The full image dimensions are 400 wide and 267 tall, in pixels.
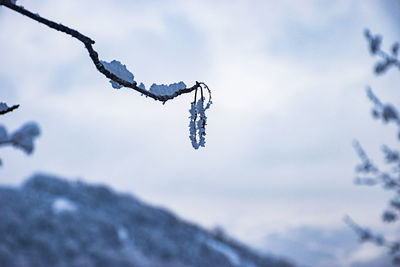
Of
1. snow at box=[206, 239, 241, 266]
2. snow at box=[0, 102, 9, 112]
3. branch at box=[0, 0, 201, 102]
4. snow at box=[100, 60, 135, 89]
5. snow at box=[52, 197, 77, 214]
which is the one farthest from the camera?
snow at box=[206, 239, 241, 266]

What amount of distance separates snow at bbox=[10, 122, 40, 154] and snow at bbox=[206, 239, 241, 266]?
3813 centimetres

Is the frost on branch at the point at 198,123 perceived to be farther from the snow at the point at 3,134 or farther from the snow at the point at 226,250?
→ the snow at the point at 226,250

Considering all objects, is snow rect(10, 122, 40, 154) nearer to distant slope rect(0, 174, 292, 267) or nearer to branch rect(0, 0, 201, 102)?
branch rect(0, 0, 201, 102)

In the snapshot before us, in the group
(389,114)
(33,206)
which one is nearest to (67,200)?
(33,206)

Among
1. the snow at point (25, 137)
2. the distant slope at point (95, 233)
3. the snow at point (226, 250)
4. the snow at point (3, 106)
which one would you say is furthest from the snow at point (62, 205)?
the snow at point (3, 106)

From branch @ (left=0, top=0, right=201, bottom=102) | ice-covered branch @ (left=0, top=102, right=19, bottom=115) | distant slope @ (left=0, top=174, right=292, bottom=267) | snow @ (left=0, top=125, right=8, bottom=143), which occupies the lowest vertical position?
ice-covered branch @ (left=0, top=102, right=19, bottom=115)

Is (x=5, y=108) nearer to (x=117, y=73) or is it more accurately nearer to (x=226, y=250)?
(x=117, y=73)

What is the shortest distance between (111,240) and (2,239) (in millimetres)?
8248

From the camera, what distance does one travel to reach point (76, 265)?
84.8 ft

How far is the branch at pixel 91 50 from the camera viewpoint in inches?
33.9

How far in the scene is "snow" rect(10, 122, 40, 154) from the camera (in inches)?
63.7

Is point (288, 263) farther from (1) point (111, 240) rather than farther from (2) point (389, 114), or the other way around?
(2) point (389, 114)

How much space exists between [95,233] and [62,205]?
172 inches

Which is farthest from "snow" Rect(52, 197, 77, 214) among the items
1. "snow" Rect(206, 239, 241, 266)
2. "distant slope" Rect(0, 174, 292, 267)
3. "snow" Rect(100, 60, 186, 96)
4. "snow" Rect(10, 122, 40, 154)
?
"snow" Rect(100, 60, 186, 96)
